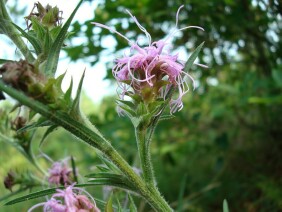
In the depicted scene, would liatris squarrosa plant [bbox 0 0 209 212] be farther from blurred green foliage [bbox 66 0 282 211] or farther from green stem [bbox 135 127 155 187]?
blurred green foliage [bbox 66 0 282 211]

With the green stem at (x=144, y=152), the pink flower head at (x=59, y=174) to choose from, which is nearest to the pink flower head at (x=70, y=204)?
the green stem at (x=144, y=152)

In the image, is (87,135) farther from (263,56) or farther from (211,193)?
(263,56)

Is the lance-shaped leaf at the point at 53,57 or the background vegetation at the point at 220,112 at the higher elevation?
the lance-shaped leaf at the point at 53,57

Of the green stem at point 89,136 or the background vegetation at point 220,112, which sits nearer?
the green stem at point 89,136

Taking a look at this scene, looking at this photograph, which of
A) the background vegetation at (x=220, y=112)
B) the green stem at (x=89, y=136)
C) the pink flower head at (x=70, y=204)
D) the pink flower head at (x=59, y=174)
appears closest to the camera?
the green stem at (x=89, y=136)

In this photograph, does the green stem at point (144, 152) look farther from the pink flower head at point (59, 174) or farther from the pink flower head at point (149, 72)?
the pink flower head at point (59, 174)

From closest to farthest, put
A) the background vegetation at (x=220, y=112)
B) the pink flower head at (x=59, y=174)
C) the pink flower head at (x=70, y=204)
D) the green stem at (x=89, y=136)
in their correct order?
the green stem at (x=89, y=136), the pink flower head at (x=70, y=204), the pink flower head at (x=59, y=174), the background vegetation at (x=220, y=112)

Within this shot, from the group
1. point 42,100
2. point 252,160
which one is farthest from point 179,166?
point 42,100

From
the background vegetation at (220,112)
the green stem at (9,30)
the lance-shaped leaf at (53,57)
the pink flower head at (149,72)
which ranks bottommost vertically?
the background vegetation at (220,112)
